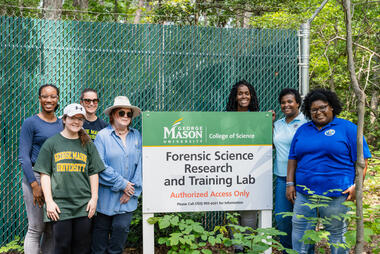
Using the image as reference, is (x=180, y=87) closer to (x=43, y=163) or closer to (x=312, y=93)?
(x=312, y=93)

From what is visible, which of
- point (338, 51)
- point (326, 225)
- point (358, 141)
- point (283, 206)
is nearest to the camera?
point (358, 141)

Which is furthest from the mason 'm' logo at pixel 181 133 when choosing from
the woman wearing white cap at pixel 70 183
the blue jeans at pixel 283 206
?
the blue jeans at pixel 283 206

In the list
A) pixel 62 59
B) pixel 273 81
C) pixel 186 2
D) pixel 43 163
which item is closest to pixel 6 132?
pixel 62 59

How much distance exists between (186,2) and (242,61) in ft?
17.0

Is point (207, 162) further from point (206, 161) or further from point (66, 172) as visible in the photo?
point (66, 172)

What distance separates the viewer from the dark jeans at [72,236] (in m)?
3.13

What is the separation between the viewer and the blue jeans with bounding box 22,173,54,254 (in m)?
3.41

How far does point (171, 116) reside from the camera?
3625 millimetres

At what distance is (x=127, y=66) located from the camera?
4.66m

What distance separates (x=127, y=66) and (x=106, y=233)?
7.31 feet

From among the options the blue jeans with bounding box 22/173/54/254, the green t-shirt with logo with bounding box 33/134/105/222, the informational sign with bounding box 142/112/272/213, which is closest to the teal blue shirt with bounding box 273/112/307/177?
the informational sign with bounding box 142/112/272/213

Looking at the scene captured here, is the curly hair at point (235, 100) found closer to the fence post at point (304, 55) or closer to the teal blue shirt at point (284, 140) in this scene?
the teal blue shirt at point (284, 140)

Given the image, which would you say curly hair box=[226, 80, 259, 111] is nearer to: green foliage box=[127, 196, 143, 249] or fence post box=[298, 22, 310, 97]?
fence post box=[298, 22, 310, 97]

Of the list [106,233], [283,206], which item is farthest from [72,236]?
[283,206]
